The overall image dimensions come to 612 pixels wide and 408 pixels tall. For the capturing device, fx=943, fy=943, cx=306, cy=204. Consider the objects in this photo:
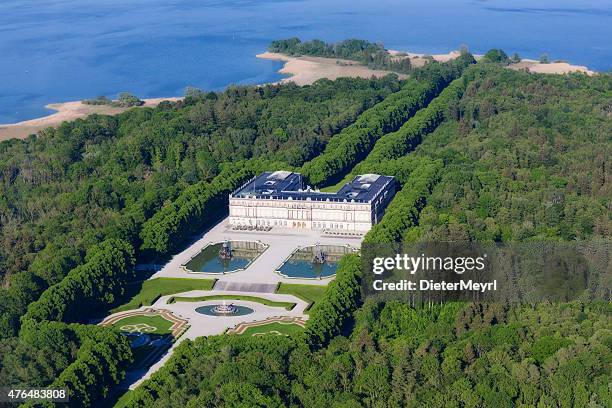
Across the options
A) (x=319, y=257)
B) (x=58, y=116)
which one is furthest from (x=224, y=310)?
(x=58, y=116)

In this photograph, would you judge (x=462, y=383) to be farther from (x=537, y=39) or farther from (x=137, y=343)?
(x=537, y=39)

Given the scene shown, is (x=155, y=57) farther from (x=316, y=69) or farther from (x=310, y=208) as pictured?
(x=310, y=208)

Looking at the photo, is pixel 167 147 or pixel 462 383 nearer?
pixel 462 383

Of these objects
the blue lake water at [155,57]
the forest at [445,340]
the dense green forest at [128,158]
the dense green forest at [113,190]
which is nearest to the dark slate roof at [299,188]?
the forest at [445,340]

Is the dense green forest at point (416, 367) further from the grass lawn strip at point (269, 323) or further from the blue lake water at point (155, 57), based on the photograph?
the blue lake water at point (155, 57)

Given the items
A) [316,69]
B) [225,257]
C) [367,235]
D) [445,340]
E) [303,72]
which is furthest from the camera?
[316,69]

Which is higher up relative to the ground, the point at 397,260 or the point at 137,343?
the point at 397,260

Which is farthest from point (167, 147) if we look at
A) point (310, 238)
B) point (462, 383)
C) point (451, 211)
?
point (462, 383)
